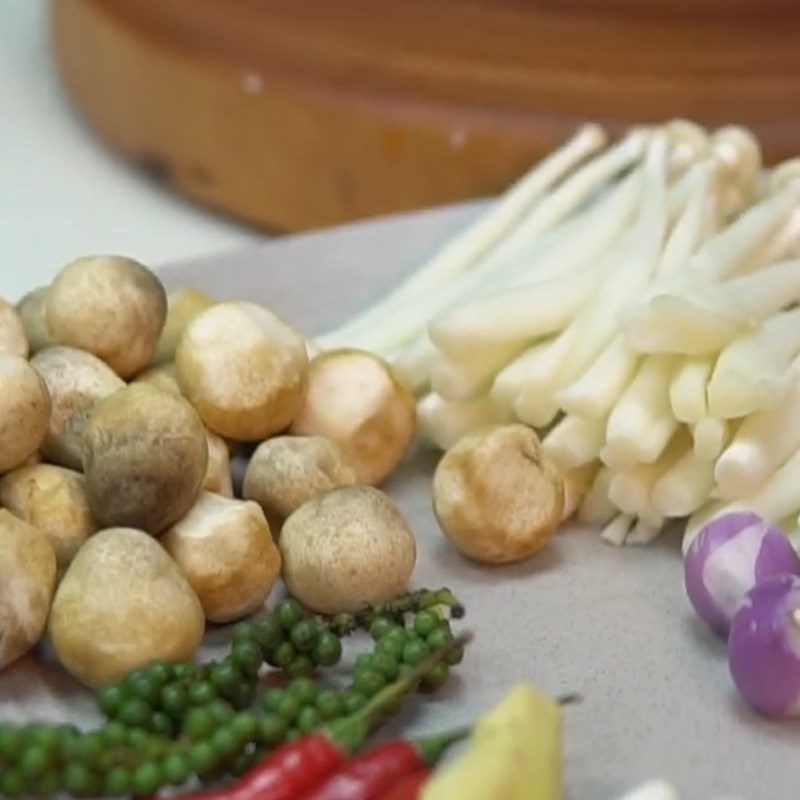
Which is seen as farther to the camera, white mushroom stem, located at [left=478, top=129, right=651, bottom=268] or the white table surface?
the white table surface

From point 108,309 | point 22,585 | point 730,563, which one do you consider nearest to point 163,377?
point 108,309

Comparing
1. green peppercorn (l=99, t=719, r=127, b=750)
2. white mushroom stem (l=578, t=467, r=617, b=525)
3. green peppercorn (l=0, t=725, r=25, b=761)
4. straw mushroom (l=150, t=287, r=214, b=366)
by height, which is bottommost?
white mushroom stem (l=578, t=467, r=617, b=525)

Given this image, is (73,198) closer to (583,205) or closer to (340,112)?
(340,112)

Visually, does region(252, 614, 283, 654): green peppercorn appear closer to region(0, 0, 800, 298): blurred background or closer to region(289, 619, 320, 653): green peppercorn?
region(289, 619, 320, 653): green peppercorn

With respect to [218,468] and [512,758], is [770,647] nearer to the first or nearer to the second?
[512,758]

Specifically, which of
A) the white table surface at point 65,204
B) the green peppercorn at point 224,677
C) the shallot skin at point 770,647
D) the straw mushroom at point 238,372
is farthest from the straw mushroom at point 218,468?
the white table surface at point 65,204

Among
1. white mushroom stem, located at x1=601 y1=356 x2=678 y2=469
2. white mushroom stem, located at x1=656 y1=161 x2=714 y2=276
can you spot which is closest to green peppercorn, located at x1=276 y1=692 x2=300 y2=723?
white mushroom stem, located at x1=601 y1=356 x2=678 y2=469
